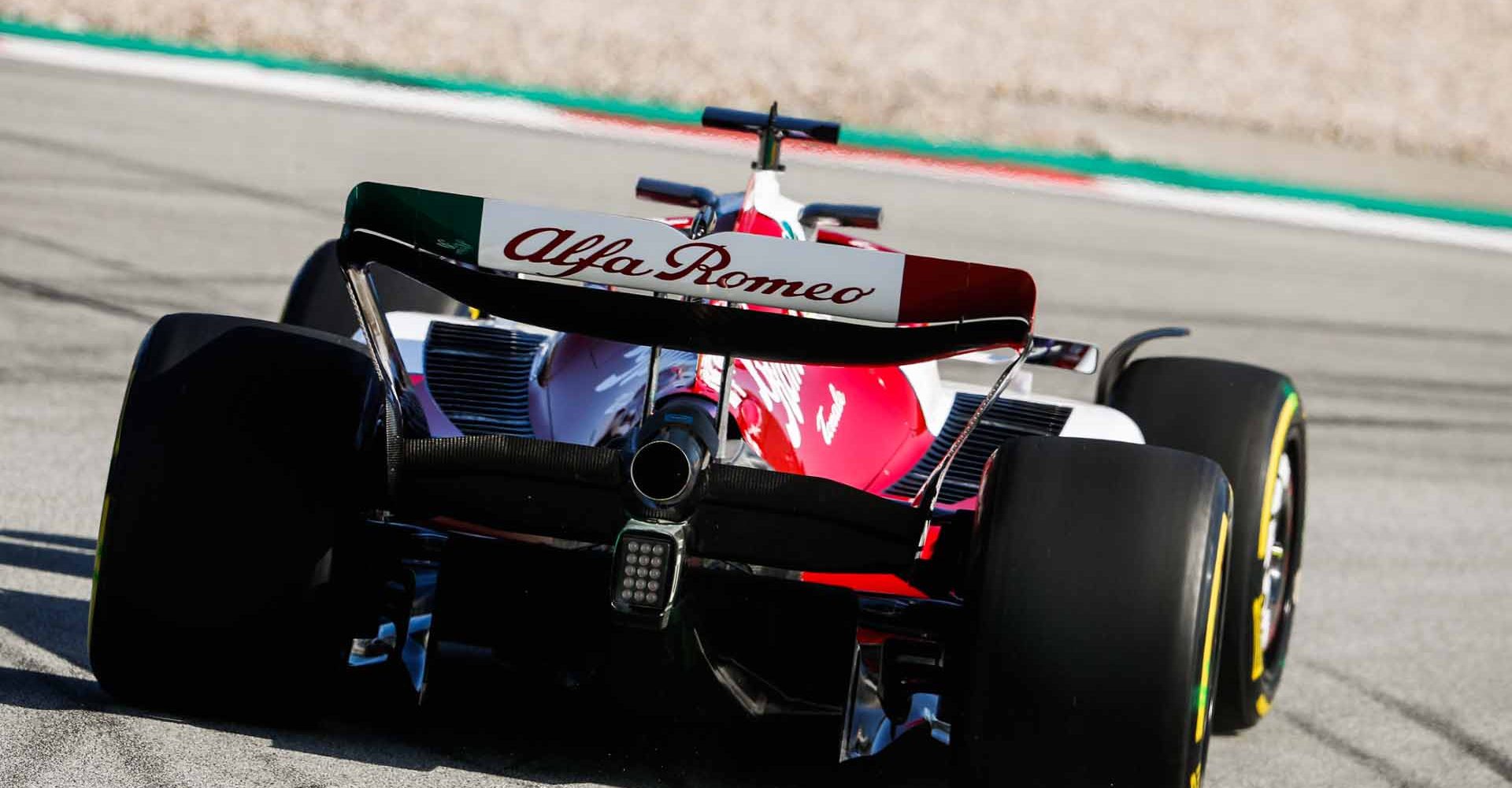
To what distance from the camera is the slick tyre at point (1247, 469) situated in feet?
16.8

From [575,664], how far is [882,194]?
1089 cm

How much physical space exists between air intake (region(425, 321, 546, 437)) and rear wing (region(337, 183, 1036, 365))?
1.10 m

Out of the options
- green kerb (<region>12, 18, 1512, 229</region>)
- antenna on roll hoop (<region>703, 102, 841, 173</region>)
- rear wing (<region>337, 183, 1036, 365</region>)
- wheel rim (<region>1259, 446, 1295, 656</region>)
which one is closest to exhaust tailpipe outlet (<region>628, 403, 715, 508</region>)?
rear wing (<region>337, 183, 1036, 365</region>)

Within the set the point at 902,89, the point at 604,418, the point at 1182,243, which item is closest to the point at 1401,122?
the point at 902,89

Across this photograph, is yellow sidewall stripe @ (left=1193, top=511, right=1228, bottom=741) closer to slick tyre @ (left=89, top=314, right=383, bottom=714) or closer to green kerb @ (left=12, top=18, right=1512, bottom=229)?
slick tyre @ (left=89, top=314, right=383, bottom=714)

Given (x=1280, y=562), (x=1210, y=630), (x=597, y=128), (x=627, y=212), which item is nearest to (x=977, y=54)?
(x=597, y=128)

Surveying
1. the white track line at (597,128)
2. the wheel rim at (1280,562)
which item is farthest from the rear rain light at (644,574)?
the white track line at (597,128)

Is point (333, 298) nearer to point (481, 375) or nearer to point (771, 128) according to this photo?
point (481, 375)

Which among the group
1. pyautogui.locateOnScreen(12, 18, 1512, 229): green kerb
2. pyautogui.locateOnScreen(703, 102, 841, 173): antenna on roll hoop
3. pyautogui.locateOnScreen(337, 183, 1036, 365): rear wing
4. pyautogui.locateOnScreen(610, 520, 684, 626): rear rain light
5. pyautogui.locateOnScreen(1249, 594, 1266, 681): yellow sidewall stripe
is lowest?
pyautogui.locateOnScreen(1249, 594, 1266, 681): yellow sidewall stripe

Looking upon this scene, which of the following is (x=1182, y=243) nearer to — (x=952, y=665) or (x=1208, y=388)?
(x=1208, y=388)

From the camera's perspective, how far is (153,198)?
452 inches

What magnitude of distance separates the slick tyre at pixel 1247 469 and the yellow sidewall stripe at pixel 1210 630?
1.31 m

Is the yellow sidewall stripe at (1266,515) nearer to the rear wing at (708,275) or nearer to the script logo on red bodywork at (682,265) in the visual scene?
the rear wing at (708,275)

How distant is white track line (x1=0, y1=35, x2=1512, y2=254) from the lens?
1576 cm
